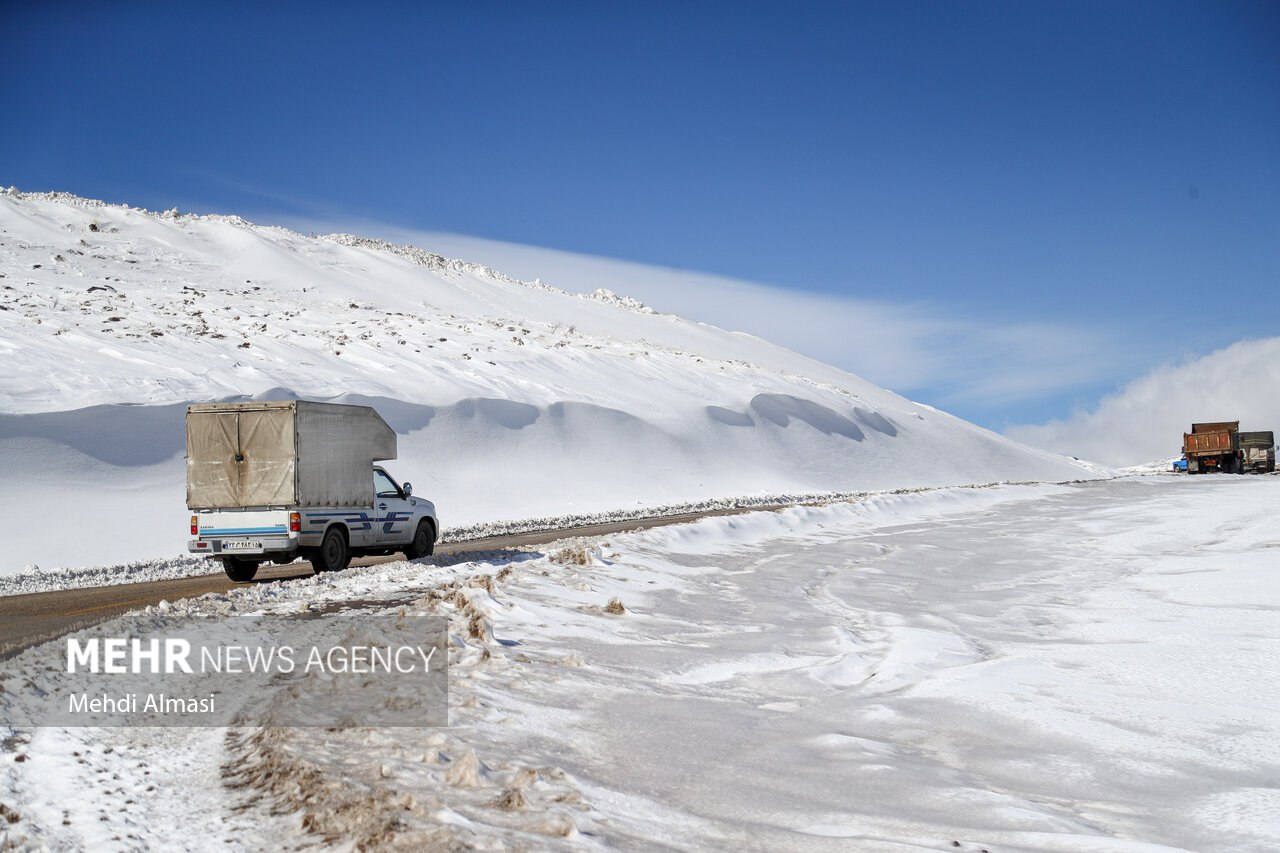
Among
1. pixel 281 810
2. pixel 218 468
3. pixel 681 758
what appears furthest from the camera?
pixel 218 468

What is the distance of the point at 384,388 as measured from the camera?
42875 millimetres

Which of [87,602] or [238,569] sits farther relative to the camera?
[238,569]

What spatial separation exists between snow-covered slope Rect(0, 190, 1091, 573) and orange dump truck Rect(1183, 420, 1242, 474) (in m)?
9.20

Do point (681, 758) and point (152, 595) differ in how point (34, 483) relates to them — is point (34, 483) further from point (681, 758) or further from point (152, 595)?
point (681, 758)

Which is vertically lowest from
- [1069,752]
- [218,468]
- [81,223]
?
[1069,752]

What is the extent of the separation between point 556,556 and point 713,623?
15.6 feet

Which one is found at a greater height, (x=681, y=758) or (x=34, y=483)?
(x=34, y=483)

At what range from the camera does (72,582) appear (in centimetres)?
1753

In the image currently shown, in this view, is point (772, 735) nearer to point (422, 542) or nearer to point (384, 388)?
point (422, 542)

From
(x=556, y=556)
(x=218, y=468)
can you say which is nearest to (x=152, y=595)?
(x=218, y=468)

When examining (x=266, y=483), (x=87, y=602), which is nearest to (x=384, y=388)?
(x=266, y=483)

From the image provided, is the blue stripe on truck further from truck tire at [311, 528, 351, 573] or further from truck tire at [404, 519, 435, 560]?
truck tire at [404, 519, 435, 560]

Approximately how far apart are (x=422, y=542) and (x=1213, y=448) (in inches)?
2470

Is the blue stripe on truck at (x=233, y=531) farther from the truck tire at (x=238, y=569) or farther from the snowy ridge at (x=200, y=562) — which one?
the snowy ridge at (x=200, y=562)
